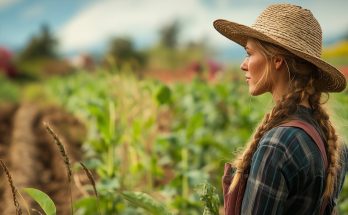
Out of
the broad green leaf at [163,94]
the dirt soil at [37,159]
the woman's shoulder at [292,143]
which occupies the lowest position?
the dirt soil at [37,159]

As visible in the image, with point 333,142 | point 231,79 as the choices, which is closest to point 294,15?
point 333,142

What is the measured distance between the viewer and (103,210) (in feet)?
11.2

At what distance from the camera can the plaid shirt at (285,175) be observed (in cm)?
148

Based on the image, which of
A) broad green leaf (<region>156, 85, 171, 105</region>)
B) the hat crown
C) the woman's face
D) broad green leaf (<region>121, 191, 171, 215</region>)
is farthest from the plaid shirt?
broad green leaf (<region>156, 85, 171, 105</region>)

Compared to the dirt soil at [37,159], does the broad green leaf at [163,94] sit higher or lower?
higher

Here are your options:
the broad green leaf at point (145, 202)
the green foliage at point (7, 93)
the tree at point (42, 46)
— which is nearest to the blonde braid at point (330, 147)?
the broad green leaf at point (145, 202)

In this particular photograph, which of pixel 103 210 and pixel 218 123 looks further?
pixel 218 123

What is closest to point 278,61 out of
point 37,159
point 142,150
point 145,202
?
point 145,202

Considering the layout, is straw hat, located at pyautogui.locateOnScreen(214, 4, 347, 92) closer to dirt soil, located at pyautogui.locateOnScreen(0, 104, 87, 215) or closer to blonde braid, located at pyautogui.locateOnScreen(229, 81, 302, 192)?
blonde braid, located at pyautogui.locateOnScreen(229, 81, 302, 192)

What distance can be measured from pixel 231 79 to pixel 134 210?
7112 mm

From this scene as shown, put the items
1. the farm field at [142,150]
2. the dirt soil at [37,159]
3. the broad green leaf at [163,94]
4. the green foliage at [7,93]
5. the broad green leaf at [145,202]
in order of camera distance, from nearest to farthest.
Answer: the broad green leaf at [145,202] → the farm field at [142,150] → the broad green leaf at [163,94] → the dirt soil at [37,159] → the green foliage at [7,93]

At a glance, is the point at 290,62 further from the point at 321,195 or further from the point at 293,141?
the point at 321,195

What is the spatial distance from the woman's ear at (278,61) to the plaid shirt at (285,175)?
205mm

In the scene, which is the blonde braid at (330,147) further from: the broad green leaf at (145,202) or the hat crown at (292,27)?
the broad green leaf at (145,202)
